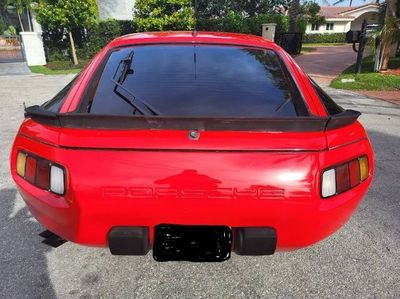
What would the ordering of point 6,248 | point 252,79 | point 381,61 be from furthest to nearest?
point 381,61 < point 6,248 < point 252,79

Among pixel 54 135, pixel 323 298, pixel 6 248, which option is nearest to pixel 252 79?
pixel 54 135

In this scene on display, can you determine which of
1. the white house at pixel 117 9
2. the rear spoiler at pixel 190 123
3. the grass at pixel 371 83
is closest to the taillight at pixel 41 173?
the rear spoiler at pixel 190 123

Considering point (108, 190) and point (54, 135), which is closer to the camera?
point (108, 190)

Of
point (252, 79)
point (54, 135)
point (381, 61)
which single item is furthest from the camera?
point (381, 61)

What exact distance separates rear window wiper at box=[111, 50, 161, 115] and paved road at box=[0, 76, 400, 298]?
3.67 feet

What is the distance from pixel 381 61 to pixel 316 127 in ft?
40.7

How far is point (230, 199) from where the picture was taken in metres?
1.66

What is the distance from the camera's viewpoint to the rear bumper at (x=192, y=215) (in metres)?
1.67

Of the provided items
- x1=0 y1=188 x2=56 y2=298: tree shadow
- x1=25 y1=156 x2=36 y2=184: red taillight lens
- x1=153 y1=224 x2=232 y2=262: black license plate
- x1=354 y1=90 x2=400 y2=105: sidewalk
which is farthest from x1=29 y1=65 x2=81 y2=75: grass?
x1=153 y1=224 x2=232 y2=262: black license plate

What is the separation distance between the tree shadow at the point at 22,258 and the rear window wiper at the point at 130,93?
131 centimetres

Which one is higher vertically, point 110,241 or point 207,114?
point 207,114

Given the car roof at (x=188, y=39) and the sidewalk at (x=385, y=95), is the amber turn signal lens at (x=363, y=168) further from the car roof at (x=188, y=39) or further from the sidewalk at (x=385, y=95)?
the sidewalk at (x=385, y=95)

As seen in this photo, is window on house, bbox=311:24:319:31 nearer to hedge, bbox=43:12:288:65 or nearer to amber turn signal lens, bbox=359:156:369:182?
hedge, bbox=43:12:288:65

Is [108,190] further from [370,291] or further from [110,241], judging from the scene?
[370,291]
